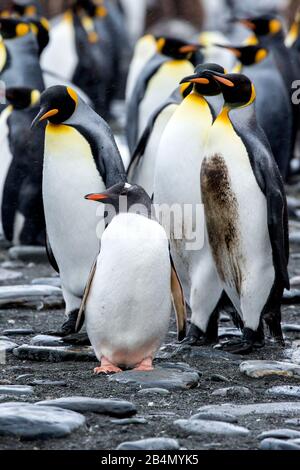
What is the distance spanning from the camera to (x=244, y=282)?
17.3 feet

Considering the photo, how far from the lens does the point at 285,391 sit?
4484 millimetres

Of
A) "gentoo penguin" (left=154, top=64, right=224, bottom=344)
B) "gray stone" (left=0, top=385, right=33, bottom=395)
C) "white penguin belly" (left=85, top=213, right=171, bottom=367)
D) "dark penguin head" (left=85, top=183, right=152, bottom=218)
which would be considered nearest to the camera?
"gray stone" (left=0, top=385, right=33, bottom=395)

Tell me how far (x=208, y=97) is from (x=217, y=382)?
5.84ft

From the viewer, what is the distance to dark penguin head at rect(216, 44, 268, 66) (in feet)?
31.9

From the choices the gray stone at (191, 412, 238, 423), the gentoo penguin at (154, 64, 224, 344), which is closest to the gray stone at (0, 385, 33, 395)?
the gray stone at (191, 412, 238, 423)

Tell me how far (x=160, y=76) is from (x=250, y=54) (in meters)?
0.93

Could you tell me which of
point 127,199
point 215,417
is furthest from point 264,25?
point 215,417

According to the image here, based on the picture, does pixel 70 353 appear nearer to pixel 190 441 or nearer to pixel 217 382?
pixel 217 382

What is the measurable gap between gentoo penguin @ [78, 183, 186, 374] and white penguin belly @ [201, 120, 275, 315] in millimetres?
552

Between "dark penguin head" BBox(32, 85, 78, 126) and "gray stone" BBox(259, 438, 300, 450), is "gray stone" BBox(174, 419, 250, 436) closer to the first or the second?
"gray stone" BBox(259, 438, 300, 450)

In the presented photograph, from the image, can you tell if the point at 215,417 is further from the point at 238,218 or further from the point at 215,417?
the point at 238,218

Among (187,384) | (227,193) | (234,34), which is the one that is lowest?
(234,34)

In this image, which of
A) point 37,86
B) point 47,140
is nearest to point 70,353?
point 47,140
